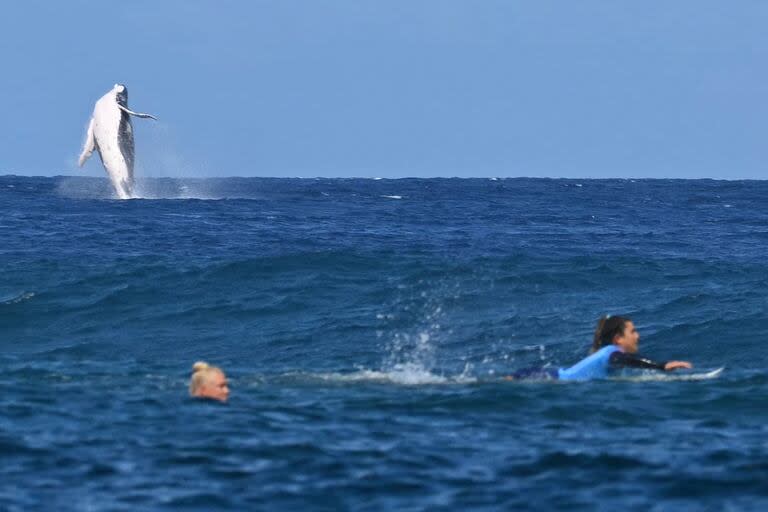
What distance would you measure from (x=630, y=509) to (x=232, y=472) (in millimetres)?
3109

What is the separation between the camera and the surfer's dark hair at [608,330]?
15562 millimetres

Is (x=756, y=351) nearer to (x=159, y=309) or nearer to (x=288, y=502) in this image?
(x=159, y=309)

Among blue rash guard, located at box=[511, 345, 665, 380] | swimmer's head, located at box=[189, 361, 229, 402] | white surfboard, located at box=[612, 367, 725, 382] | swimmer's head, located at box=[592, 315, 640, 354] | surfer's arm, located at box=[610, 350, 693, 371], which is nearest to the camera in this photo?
swimmer's head, located at box=[189, 361, 229, 402]

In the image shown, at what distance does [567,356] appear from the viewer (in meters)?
21.0

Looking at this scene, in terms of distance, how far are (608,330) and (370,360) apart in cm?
561

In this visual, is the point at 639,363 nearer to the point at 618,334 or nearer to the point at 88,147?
the point at 618,334

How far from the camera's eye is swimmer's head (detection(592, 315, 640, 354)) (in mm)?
15523

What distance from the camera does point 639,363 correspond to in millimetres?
14875

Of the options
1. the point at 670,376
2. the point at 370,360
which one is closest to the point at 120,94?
the point at 370,360

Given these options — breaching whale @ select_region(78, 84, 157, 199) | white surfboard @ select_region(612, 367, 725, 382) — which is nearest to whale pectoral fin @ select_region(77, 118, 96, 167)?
breaching whale @ select_region(78, 84, 157, 199)

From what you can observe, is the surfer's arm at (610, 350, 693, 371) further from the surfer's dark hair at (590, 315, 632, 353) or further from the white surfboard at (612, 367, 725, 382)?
the white surfboard at (612, 367, 725, 382)

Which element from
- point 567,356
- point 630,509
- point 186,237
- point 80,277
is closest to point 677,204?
point 186,237

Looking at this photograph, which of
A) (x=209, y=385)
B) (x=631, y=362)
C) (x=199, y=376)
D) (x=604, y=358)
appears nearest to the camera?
(x=209, y=385)

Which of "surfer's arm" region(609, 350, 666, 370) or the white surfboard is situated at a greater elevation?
"surfer's arm" region(609, 350, 666, 370)
